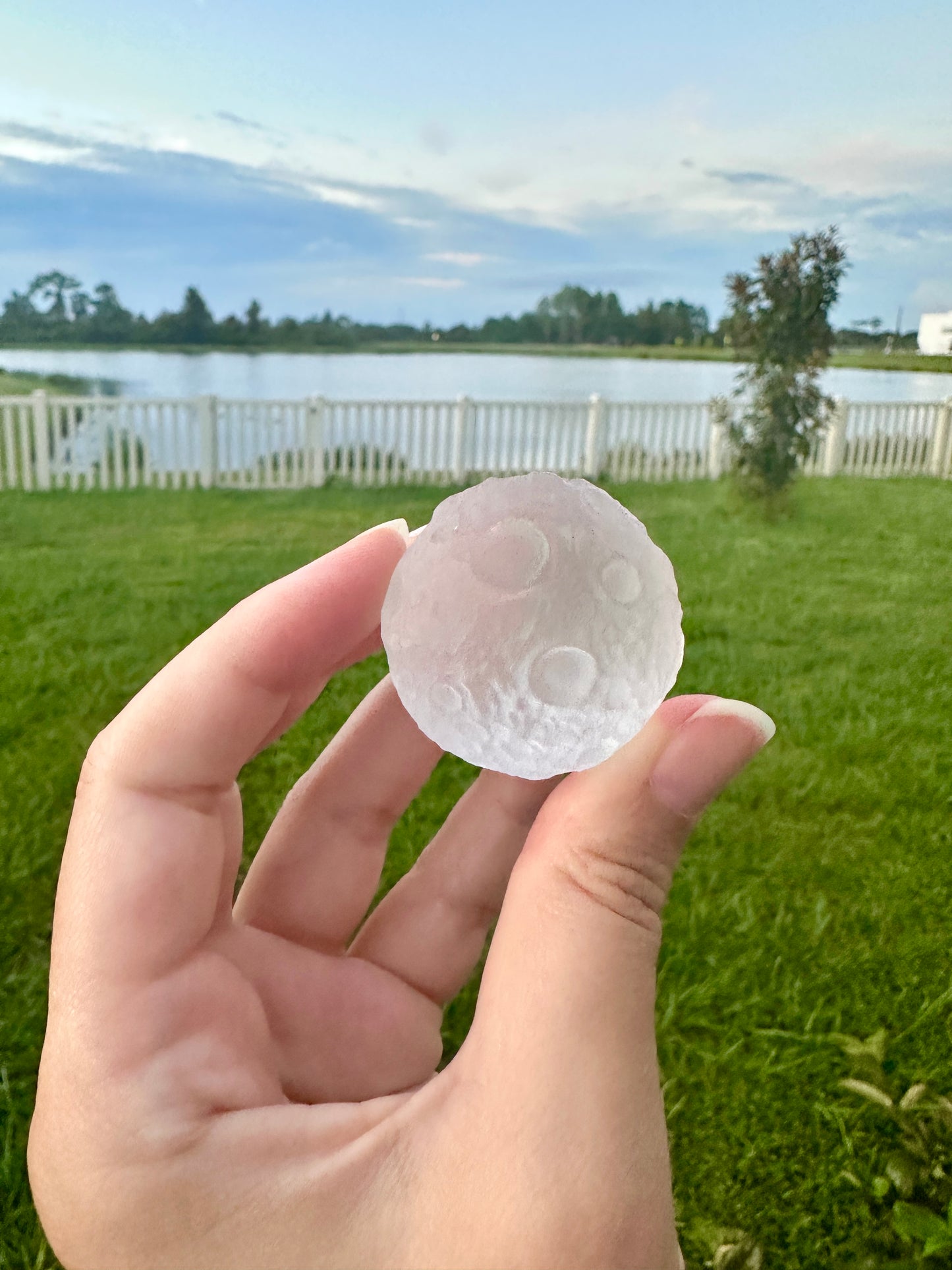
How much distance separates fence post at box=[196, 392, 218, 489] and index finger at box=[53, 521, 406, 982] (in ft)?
9.78

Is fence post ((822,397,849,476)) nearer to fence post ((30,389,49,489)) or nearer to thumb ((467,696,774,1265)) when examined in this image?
fence post ((30,389,49,489))

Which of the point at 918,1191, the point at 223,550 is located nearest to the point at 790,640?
the point at 918,1191

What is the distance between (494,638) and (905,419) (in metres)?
3.31

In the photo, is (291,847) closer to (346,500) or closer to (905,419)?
(346,500)

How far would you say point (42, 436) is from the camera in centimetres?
316

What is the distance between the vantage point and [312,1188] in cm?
48

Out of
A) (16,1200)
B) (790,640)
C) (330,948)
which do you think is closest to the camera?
(330,948)

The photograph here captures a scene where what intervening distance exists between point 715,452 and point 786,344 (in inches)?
25.3

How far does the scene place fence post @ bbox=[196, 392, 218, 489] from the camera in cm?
340

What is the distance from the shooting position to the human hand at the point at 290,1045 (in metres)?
0.47

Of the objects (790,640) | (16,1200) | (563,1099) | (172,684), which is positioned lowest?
(16,1200)

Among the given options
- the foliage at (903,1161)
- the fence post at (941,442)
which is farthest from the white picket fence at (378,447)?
the foliage at (903,1161)

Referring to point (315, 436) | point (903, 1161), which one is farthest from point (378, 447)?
point (903, 1161)

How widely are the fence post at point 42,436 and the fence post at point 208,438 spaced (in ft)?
1.59
